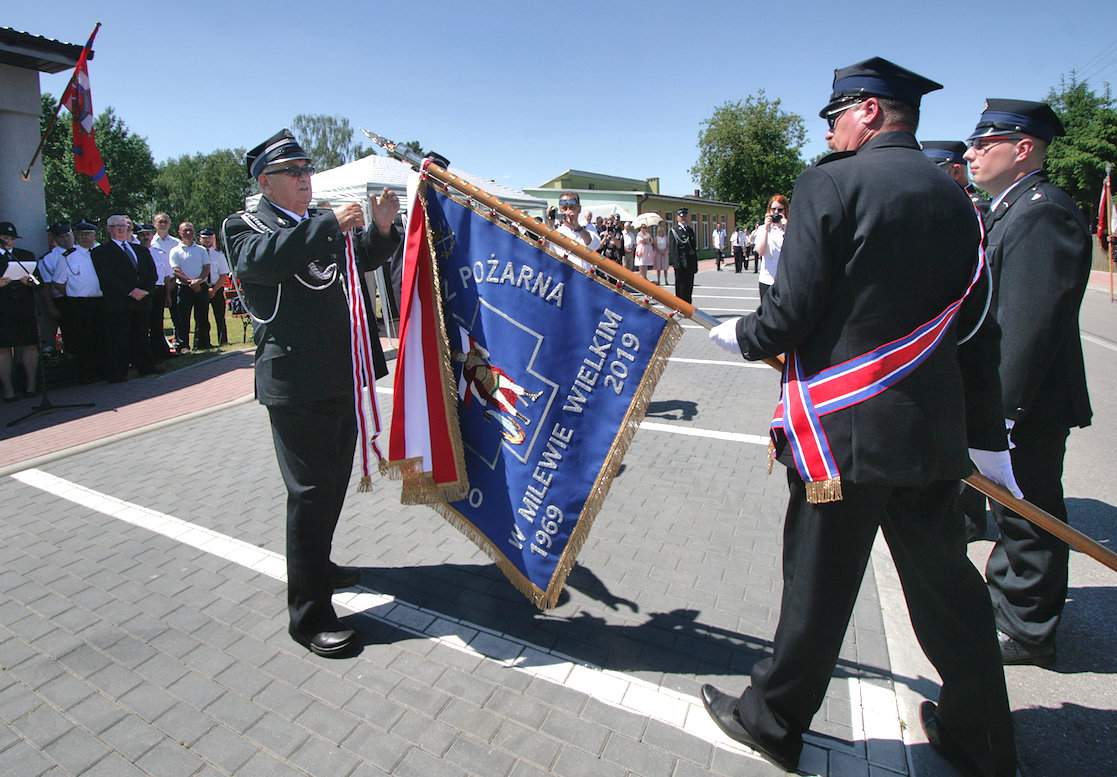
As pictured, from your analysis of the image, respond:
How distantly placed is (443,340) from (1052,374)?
8.57 feet

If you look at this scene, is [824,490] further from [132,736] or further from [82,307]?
[82,307]

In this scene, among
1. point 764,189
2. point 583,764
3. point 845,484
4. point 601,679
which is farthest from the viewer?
point 764,189

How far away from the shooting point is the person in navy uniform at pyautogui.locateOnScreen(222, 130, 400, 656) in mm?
2932

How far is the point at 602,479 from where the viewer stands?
2727 millimetres

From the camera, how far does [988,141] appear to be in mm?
3023

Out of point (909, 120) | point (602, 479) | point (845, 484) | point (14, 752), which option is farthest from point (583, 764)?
point (909, 120)

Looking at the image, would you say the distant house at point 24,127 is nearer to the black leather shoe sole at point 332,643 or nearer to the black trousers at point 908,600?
the black leather shoe sole at point 332,643

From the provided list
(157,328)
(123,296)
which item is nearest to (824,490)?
(123,296)

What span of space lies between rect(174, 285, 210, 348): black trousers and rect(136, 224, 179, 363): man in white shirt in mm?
200

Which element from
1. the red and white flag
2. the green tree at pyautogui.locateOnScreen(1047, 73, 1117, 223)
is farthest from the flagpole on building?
the green tree at pyautogui.locateOnScreen(1047, 73, 1117, 223)

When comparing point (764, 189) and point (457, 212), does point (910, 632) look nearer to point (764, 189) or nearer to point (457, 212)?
point (457, 212)

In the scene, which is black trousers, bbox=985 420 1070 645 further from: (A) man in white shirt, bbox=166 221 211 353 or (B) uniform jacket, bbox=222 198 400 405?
(A) man in white shirt, bbox=166 221 211 353

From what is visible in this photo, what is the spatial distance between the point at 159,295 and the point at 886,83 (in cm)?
1144

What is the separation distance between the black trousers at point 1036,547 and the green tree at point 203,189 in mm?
91545
